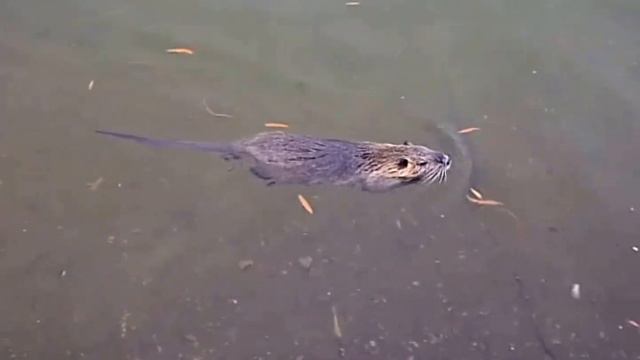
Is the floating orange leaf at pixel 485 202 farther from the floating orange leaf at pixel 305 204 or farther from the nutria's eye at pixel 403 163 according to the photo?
the floating orange leaf at pixel 305 204

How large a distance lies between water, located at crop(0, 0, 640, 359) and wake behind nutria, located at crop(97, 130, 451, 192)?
56mm

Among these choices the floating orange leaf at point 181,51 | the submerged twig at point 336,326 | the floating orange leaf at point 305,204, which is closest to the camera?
the submerged twig at point 336,326

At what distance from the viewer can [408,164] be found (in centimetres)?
321

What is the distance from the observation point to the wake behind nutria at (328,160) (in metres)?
3.18

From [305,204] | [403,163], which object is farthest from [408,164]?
[305,204]

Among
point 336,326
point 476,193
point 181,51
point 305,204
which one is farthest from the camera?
point 181,51

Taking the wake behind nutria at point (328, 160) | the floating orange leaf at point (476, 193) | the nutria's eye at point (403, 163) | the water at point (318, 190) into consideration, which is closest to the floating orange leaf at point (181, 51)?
the water at point (318, 190)

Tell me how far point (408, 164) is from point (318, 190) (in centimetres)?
34

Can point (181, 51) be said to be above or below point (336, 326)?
above

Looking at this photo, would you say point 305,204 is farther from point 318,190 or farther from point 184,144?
point 184,144

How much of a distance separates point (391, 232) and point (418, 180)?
27 cm

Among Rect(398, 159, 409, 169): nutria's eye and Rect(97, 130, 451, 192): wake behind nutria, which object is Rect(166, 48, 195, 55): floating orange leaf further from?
Rect(398, 159, 409, 169): nutria's eye

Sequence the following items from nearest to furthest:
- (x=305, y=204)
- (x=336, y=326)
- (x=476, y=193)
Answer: (x=336, y=326) < (x=305, y=204) < (x=476, y=193)

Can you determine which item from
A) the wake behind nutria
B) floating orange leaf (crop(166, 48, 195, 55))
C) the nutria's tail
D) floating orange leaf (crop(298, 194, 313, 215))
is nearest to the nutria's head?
the wake behind nutria
